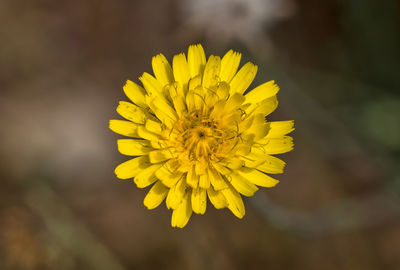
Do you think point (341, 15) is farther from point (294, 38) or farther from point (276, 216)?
point (276, 216)

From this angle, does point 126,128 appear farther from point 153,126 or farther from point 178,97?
point 178,97

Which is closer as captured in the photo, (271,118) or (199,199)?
(199,199)

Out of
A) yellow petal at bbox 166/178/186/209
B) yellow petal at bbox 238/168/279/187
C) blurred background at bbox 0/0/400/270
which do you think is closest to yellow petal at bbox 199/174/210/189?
yellow petal at bbox 166/178/186/209

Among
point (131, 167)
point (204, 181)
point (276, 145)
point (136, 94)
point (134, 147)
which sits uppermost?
point (136, 94)

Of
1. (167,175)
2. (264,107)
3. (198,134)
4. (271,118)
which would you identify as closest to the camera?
(167,175)

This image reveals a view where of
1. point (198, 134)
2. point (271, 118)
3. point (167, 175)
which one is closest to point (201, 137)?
point (198, 134)

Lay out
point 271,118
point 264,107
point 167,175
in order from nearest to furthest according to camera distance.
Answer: point 167,175 → point 264,107 → point 271,118

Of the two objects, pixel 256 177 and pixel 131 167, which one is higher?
pixel 131 167
